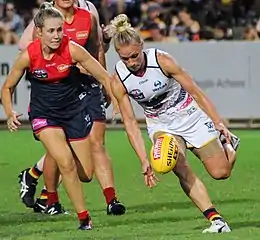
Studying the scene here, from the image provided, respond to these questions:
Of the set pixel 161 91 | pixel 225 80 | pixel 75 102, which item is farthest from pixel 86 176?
pixel 225 80

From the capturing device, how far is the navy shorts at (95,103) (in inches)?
445

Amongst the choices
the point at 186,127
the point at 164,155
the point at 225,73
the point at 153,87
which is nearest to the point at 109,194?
the point at 186,127

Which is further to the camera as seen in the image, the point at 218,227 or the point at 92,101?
the point at 92,101

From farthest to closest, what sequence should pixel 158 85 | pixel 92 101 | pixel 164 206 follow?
pixel 164 206
pixel 92 101
pixel 158 85

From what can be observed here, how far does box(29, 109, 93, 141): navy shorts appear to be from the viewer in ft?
34.2

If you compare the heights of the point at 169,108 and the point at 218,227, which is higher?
the point at 169,108

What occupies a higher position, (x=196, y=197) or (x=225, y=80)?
(x=196, y=197)

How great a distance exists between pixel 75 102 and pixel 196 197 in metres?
1.69

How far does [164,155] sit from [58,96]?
151 centimetres

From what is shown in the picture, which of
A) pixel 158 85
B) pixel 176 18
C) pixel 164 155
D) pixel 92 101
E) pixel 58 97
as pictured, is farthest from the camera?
pixel 176 18

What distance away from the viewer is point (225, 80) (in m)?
21.8

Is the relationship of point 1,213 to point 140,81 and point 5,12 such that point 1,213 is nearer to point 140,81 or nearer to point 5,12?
point 140,81

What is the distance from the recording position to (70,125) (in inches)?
421

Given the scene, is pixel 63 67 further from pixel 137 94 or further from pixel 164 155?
pixel 164 155
